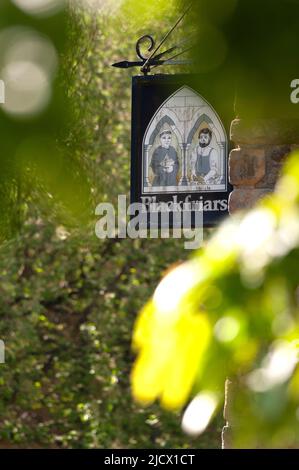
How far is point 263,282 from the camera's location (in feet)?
2.97

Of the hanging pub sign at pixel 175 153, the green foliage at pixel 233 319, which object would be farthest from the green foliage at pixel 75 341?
the green foliage at pixel 233 319

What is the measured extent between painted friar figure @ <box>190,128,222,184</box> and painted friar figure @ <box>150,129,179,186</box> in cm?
7

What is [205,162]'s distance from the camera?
160 inches

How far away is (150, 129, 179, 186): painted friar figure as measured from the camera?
4.07m

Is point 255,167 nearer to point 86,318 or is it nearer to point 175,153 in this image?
point 175,153

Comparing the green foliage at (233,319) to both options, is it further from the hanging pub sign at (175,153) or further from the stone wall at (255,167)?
the hanging pub sign at (175,153)

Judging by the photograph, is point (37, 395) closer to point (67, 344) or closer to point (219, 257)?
point (67, 344)

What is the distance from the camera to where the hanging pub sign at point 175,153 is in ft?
13.1

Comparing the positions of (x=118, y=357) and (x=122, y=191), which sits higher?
(x=122, y=191)

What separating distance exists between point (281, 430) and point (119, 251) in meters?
9.58

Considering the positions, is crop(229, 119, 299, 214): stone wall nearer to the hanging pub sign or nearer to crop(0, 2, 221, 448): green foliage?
the hanging pub sign

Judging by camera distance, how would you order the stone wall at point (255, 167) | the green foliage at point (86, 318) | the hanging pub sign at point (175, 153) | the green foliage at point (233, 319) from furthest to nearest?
the green foliage at point (86, 318)
the hanging pub sign at point (175, 153)
the stone wall at point (255, 167)
the green foliage at point (233, 319)

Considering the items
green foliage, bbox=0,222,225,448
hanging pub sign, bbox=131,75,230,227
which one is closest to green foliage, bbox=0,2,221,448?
green foliage, bbox=0,222,225,448

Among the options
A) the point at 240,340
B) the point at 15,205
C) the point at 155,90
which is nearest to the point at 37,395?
the point at 155,90
